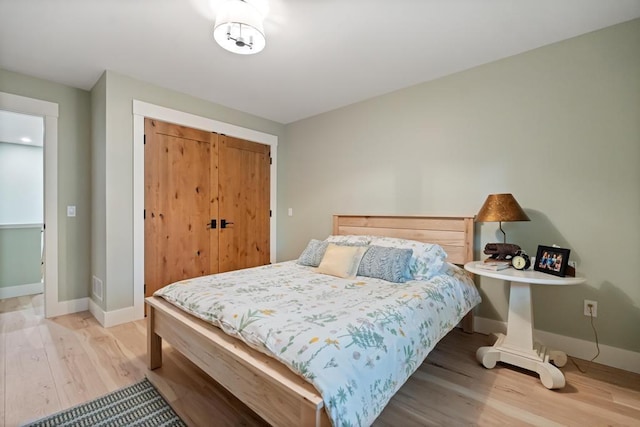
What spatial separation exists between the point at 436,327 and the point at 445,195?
4.69 feet

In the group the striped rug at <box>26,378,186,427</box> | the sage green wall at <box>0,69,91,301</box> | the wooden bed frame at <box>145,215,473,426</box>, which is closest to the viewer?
the wooden bed frame at <box>145,215,473,426</box>

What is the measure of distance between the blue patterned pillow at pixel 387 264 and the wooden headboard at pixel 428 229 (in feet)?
1.88

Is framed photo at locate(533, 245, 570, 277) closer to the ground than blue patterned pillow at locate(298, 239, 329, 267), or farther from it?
farther from it

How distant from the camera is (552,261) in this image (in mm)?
1932

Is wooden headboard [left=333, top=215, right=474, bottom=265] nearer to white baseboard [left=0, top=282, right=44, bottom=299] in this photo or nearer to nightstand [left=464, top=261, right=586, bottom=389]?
nightstand [left=464, top=261, right=586, bottom=389]

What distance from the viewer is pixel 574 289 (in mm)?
2170

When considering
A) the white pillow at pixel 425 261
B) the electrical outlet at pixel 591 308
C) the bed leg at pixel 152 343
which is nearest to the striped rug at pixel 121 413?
the bed leg at pixel 152 343

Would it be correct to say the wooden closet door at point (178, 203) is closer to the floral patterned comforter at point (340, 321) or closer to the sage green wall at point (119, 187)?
the sage green wall at point (119, 187)

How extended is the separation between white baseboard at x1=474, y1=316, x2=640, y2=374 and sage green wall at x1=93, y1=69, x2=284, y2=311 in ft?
11.5

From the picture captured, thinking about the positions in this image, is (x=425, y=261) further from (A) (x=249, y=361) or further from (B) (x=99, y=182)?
(B) (x=99, y=182)

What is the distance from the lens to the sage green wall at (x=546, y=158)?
1991mm

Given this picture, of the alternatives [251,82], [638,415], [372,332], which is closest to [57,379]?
[372,332]

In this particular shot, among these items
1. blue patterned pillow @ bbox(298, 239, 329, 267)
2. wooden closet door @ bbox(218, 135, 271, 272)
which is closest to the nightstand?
blue patterned pillow @ bbox(298, 239, 329, 267)

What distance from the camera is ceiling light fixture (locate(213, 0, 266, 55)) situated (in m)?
1.72
